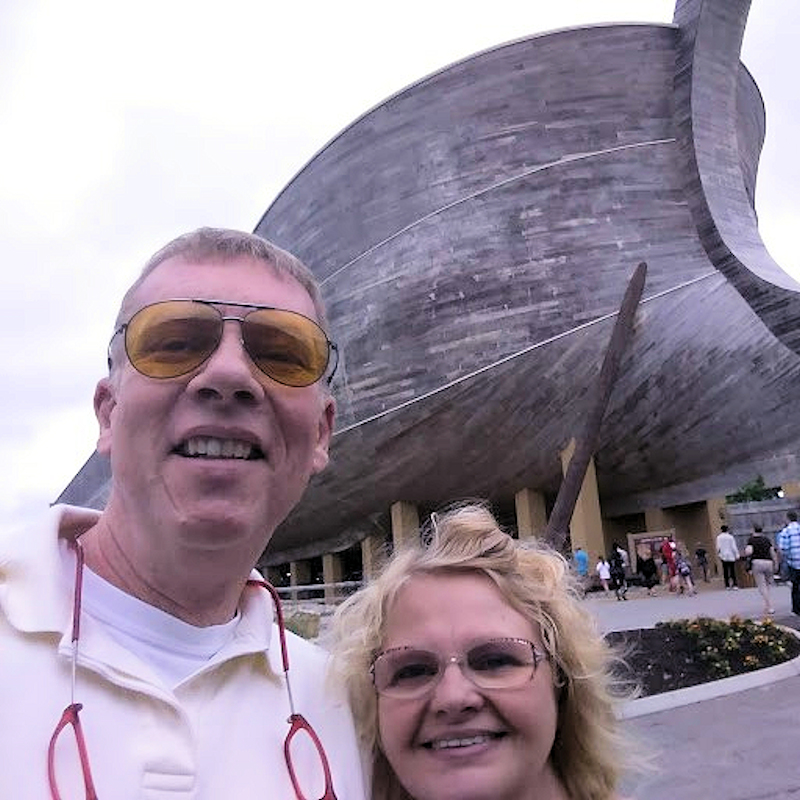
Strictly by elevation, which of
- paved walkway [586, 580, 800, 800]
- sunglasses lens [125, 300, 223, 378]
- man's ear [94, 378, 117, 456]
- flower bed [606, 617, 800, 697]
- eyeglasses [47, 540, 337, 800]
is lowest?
paved walkway [586, 580, 800, 800]

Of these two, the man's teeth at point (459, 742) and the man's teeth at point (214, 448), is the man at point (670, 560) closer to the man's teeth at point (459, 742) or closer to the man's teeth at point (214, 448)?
the man's teeth at point (459, 742)

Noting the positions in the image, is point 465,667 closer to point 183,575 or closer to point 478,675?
point 478,675

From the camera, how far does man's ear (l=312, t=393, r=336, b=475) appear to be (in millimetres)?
1753

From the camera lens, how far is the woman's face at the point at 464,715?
1607 mm

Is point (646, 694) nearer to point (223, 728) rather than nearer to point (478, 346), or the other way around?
point (223, 728)

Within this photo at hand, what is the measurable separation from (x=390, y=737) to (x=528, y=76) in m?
23.5

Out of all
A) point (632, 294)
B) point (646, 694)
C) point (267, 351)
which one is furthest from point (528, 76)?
point (267, 351)

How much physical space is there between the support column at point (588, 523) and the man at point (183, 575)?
1974 centimetres

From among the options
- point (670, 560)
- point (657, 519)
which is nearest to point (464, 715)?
point (670, 560)

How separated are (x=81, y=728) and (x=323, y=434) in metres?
0.77

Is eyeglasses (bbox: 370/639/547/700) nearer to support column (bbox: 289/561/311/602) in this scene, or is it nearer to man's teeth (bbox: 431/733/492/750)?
man's teeth (bbox: 431/733/492/750)

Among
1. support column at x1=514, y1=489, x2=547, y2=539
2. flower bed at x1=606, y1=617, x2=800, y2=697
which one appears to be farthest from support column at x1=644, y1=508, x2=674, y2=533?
flower bed at x1=606, y1=617, x2=800, y2=697

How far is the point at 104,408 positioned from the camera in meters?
1.73

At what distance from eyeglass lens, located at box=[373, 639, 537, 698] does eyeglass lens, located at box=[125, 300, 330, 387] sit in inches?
24.0
